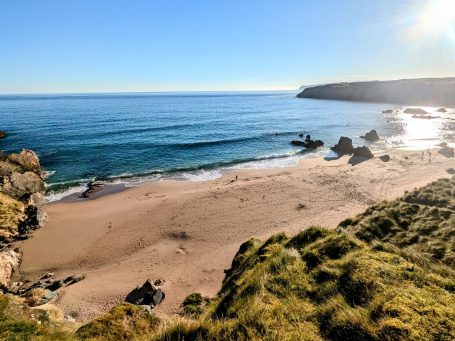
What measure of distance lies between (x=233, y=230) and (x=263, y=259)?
434 inches

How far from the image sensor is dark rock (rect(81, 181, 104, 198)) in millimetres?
27984

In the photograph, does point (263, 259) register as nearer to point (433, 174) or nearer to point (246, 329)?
point (246, 329)

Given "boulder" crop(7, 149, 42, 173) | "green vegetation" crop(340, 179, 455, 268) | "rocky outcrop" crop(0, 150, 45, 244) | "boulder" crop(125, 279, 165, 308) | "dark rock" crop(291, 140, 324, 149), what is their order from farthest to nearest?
1. "dark rock" crop(291, 140, 324, 149)
2. "boulder" crop(7, 149, 42, 173)
3. "rocky outcrop" crop(0, 150, 45, 244)
4. "boulder" crop(125, 279, 165, 308)
5. "green vegetation" crop(340, 179, 455, 268)

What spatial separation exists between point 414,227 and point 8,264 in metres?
21.5

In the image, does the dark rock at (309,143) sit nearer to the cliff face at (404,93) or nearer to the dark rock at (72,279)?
the dark rock at (72,279)

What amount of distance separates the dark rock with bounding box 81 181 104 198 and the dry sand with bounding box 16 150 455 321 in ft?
5.96

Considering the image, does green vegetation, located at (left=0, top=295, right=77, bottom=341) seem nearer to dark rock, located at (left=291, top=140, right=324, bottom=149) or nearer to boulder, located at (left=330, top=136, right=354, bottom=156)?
boulder, located at (left=330, top=136, right=354, bottom=156)

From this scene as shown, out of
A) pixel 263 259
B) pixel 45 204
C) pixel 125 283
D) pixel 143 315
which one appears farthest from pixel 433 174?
pixel 45 204

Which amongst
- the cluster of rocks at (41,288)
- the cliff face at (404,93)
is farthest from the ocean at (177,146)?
the cliff face at (404,93)

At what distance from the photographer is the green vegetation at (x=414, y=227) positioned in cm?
944

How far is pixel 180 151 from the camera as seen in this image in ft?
146

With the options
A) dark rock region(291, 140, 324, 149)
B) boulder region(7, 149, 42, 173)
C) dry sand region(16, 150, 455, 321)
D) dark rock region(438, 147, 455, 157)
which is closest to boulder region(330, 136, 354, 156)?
dark rock region(291, 140, 324, 149)

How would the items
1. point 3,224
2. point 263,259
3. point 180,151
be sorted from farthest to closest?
point 180,151, point 3,224, point 263,259

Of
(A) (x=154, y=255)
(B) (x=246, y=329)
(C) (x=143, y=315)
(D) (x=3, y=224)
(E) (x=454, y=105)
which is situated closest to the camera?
(B) (x=246, y=329)
